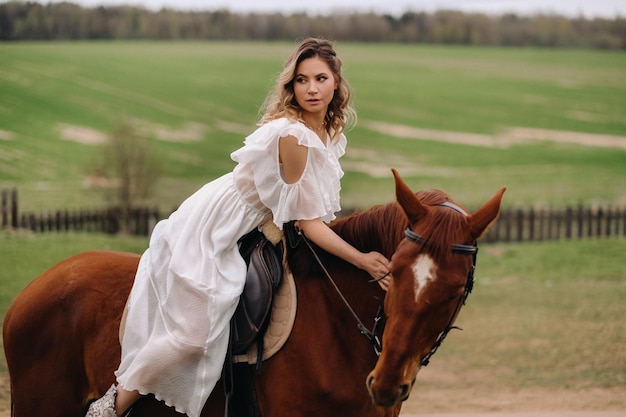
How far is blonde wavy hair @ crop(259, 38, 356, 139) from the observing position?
13.3ft

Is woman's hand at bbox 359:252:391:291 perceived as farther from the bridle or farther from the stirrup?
the stirrup

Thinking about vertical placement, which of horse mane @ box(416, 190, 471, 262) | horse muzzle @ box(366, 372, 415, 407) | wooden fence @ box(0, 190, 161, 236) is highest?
horse mane @ box(416, 190, 471, 262)

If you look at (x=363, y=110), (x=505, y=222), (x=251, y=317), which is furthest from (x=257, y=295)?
(x=363, y=110)

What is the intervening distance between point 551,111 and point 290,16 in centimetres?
1820

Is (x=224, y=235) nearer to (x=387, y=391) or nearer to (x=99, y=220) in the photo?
(x=387, y=391)

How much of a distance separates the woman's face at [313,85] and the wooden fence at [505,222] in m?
20.5

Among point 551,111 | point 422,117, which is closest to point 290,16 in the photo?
point 422,117

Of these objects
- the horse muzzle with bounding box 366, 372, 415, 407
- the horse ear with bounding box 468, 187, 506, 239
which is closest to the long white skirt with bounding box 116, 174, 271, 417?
the horse muzzle with bounding box 366, 372, 415, 407

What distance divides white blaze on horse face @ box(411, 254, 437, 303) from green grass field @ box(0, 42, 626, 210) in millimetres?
24665

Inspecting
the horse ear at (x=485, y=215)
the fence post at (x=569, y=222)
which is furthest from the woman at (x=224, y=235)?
the fence post at (x=569, y=222)

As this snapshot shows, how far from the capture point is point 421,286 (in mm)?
3205

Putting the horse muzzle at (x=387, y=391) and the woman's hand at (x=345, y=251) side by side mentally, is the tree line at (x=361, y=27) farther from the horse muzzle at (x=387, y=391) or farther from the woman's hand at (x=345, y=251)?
the horse muzzle at (x=387, y=391)

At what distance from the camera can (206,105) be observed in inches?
1736

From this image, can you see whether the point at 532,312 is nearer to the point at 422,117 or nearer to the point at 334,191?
the point at 334,191
